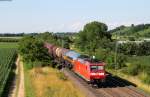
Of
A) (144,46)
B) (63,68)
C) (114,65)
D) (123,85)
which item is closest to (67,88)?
(123,85)

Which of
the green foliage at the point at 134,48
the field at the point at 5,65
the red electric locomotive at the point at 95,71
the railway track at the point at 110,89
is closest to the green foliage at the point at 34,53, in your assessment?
the field at the point at 5,65

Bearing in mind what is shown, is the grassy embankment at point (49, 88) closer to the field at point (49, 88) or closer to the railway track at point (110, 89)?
the field at point (49, 88)

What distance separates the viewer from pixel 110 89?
42.1m

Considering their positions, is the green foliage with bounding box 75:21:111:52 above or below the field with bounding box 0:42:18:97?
above

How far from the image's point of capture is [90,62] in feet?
140

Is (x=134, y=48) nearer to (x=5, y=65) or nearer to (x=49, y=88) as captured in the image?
(x=5, y=65)

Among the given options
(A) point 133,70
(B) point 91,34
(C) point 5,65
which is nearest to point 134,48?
(B) point 91,34

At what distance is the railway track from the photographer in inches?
1502

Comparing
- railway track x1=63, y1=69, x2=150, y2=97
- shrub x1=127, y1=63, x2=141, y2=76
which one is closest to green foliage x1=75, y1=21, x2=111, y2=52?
shrub x1=127, y1=63, x2=141, y2=76

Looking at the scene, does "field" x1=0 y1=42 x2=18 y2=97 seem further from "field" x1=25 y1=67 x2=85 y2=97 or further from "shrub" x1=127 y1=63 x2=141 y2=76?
"shrub" x1=127 y1=63 x2=141 y2=76

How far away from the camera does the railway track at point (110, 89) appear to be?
125ft

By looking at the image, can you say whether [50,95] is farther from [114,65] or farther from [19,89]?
[114,65]

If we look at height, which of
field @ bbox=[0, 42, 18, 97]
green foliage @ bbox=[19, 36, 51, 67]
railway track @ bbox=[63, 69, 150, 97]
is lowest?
field @ bbox=[0, 42, 18, 97]

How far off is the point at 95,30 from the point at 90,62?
341 ft
